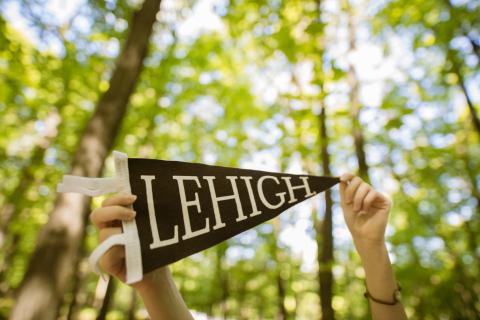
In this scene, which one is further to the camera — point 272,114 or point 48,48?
point 272,114

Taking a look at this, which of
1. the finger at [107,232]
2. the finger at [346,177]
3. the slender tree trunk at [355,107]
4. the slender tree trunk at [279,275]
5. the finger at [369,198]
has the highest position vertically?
the slender tree trunk at [355,107]

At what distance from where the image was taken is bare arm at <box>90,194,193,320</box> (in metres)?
1.29

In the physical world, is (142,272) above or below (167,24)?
below

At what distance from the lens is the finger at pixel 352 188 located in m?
1.75

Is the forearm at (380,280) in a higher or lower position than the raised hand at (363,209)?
lower

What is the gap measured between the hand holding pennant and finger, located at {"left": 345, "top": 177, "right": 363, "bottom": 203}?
0.37ft

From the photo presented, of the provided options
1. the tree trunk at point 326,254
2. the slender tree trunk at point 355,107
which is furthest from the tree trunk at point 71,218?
the slender tree trunk at point 355,107

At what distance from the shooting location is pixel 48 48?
458 centimetres

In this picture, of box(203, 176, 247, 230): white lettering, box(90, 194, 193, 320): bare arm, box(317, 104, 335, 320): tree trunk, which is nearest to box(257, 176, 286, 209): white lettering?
box(203, 176, 247, 230): white lettering

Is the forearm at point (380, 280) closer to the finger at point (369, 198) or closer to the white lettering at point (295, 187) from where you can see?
the finger at point (369, 198)

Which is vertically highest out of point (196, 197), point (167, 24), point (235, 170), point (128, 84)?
point (167, 24)

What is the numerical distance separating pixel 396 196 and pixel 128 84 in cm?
1362

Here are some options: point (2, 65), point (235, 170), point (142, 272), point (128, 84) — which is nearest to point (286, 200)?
point (235, 170)

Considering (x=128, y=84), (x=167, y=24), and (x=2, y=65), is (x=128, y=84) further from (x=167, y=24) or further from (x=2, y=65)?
(x=2, y=65)
